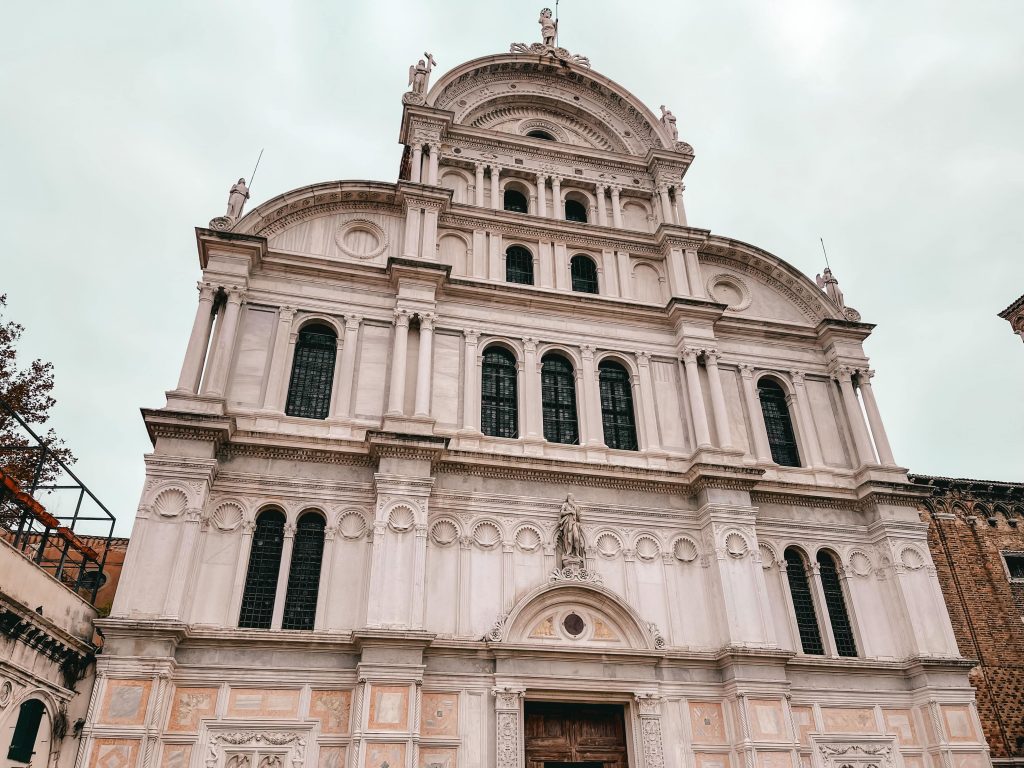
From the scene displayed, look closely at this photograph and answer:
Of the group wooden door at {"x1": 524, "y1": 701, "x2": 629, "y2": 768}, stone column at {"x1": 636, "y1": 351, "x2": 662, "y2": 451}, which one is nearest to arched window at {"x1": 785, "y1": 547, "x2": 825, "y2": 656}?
stone column at {"x1": 636, "y1": 351, "x2": 662, "y2": 451}

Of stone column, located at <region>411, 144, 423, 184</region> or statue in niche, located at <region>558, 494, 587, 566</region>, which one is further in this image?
stone column, located at <region>411, 144, 423, 184</region>

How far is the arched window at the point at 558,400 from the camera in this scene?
18.2 meters

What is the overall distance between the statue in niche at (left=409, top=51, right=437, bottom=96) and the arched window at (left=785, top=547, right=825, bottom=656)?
53.6ft

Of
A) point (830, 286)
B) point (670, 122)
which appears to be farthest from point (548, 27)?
point (830, 286)

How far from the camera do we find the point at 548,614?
1552cm

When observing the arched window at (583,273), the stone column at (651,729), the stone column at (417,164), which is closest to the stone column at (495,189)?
the stone column at (417,164)

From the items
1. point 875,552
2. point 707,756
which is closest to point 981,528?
point 875,552

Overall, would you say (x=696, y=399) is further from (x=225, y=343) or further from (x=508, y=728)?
(x=225, y=343)

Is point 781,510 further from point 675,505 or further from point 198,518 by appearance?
point 198,518

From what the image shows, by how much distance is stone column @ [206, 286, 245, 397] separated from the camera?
53.1 feet

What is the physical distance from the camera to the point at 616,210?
22.2 metres

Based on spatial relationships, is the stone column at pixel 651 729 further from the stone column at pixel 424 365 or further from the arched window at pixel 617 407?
the stone column at pixel 424 365

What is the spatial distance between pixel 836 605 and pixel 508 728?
8545mm

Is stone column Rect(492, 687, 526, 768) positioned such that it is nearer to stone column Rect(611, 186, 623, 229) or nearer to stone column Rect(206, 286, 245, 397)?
stone column Rect(206, 286, 245, 397)
